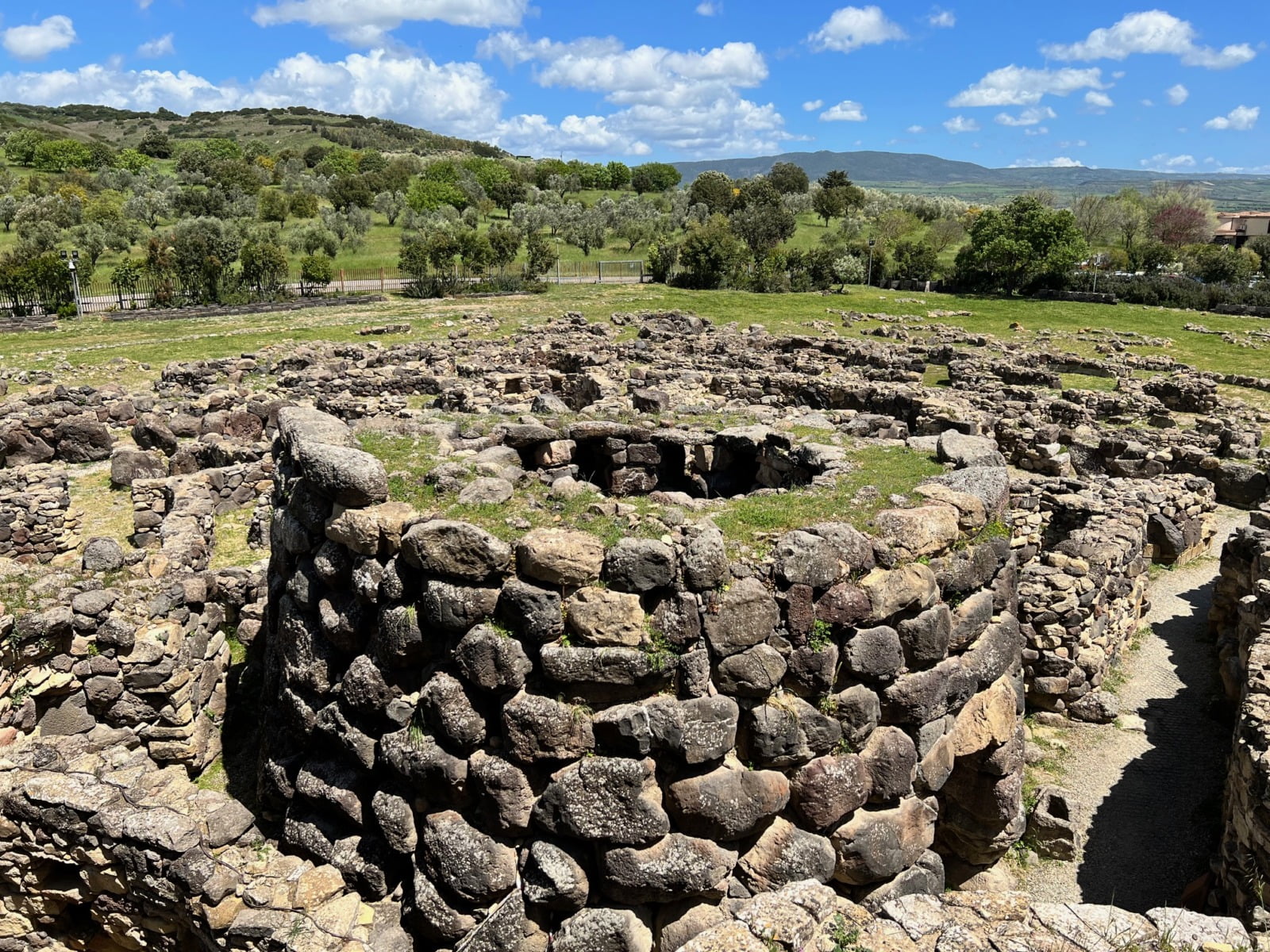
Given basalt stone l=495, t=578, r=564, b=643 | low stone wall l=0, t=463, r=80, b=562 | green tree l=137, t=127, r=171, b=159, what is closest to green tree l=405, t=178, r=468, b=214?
green tree l=137, t=127, r=171, b=159

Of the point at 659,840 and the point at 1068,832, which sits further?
the point at 1068,832

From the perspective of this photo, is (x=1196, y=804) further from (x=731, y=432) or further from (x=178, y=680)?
(x=178, y=680)

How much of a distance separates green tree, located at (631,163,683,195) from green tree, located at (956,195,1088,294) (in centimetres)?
7449

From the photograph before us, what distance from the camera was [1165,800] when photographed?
1182cm

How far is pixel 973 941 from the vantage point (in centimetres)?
652

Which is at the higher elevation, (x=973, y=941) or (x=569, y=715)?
(x=569, y=715)

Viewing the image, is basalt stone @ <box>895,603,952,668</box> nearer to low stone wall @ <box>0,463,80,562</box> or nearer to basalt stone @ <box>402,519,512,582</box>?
basalt stone @ <box>402,519,512,582</box>

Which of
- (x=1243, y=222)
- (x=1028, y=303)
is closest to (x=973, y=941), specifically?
(x=1028, y=303)

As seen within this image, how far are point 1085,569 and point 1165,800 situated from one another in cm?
376

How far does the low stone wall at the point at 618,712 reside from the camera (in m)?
7.73

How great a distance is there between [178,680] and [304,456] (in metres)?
4.18

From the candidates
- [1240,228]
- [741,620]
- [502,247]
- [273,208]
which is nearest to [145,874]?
[741,620]

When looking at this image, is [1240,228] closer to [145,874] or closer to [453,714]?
[453,714]

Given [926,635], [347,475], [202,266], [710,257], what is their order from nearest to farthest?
[926,635] < [347,475] < [202,266] < [710,257]
